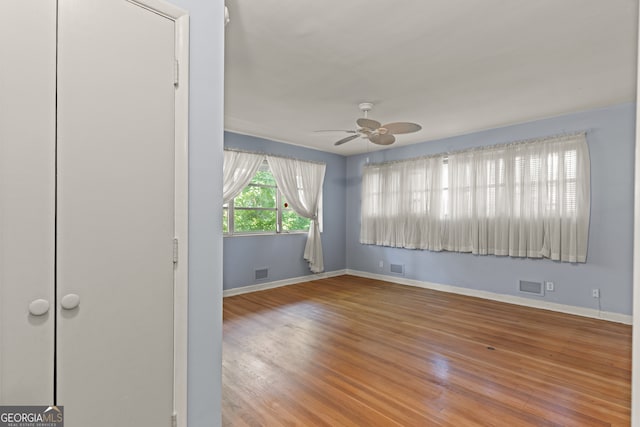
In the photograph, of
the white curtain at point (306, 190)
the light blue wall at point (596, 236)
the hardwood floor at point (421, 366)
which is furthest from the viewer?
the white curtain at point (306, 190)

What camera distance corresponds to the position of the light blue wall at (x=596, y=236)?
3912 millimetres

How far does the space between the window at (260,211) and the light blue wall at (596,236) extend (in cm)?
302

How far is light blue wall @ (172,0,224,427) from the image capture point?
1.54 m

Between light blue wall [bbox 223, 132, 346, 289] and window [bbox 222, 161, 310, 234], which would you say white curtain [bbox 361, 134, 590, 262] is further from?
window [bbox 222, 161, 310, 234]

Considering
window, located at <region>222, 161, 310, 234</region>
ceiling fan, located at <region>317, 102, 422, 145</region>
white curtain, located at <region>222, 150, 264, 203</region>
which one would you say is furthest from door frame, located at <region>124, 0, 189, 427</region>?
window, located at <region>222, 161, 310, 234</region>

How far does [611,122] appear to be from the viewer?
13.2 ft

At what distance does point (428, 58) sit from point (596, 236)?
3313 millimetres

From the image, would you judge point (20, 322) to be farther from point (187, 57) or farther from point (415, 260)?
point (415, 260)

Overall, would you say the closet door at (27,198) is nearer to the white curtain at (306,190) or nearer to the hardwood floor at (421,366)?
the hardwood floor at (421,366)

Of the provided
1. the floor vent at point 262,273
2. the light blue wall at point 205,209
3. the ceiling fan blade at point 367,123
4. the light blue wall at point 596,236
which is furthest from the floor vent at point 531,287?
the light blue wall at point 205,209

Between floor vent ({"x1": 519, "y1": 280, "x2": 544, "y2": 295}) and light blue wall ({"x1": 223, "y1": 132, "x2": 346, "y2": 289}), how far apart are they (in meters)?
3.41

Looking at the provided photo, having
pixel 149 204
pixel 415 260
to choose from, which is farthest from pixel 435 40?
pixel 415 260

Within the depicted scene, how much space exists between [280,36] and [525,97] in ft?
9.57

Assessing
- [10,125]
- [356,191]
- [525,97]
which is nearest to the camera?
[10,125]
